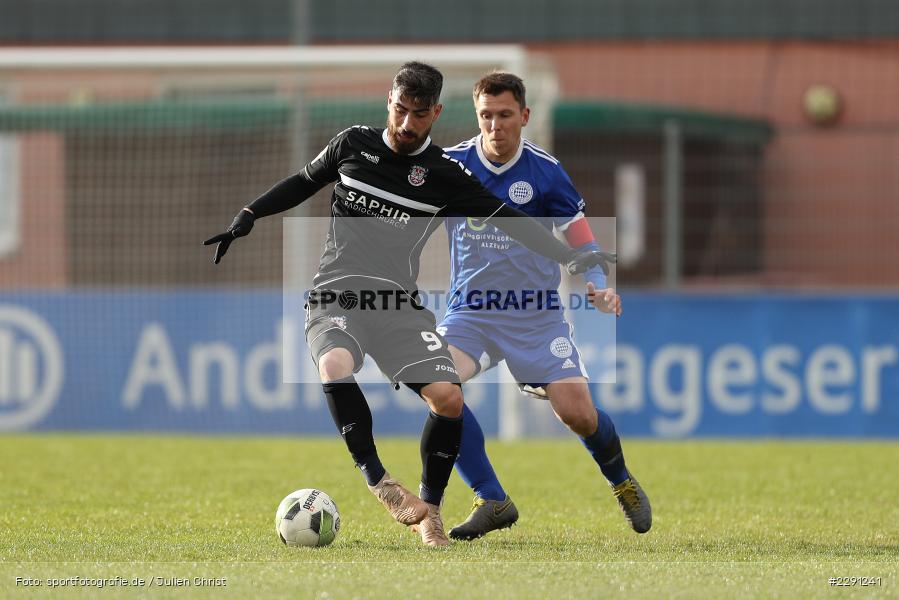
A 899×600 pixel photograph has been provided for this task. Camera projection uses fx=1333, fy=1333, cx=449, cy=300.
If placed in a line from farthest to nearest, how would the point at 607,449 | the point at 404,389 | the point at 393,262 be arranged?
the point at 404,389, the point at 607,449, the point at 393,262

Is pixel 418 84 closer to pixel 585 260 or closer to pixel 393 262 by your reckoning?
pixel 393 262

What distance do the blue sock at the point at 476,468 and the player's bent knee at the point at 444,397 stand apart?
1.31ft

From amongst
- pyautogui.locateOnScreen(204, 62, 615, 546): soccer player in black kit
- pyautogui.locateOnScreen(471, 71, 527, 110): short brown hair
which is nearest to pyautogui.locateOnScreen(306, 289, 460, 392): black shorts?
pyautogui.locateOnScreen(204, 62, 615, 546): soccer player in black kit

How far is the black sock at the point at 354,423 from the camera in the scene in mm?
5750

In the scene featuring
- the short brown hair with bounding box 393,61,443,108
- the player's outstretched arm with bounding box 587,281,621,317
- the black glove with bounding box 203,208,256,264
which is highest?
the short brown hair with bounding box 393,61,443,108

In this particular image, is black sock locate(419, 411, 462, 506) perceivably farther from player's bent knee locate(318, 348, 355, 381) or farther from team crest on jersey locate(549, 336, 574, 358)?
team crest on jersey locate(549, 336, 574, 358)

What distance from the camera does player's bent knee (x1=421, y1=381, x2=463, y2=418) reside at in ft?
18.9

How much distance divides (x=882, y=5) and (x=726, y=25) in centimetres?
223

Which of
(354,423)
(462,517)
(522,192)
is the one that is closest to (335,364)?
(354,423)

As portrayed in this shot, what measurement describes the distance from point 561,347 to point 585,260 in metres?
0.55

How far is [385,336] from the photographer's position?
19.4 feet

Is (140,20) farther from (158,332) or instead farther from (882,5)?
(882,5)

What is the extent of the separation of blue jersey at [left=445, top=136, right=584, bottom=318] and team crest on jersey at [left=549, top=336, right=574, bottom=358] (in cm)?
14

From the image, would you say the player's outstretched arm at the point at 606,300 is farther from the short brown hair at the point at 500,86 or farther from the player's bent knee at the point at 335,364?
the player's bent knee at the point at 335,364
